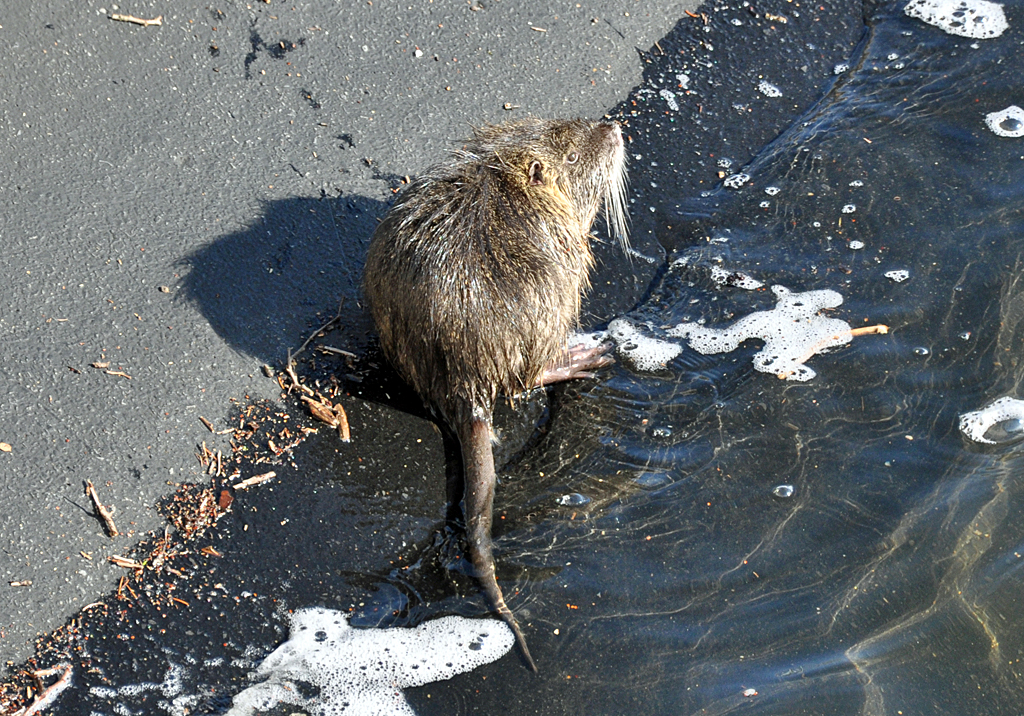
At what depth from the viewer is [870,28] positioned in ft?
17.1

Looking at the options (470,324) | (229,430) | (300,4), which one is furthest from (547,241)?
(300,4)

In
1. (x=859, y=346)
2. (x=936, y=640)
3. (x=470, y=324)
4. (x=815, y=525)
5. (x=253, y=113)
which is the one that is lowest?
(x=936, y=640)

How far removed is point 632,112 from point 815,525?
7.65 ft

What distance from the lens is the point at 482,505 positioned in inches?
122

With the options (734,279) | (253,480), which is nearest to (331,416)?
(253,480)

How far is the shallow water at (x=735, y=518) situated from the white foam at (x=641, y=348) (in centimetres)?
4

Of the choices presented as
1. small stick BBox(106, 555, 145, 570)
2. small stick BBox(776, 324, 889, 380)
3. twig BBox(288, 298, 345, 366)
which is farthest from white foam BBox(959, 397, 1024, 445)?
small stick BBox(106, 555, 145, 570)

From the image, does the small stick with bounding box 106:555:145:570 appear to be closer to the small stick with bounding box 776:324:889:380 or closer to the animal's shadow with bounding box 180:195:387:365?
the animal's shadow with bounding box 180:195:387:365

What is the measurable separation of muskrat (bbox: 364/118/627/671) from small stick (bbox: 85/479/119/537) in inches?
41.6

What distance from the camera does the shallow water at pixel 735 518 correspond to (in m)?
2.88

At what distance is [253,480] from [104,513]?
47 centimetres

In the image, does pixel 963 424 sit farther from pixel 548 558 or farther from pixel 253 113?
pixel 253 113

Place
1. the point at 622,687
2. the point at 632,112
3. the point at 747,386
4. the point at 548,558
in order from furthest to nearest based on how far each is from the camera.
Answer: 1. the point at 632,112
2. the point at 747,386
3. the point at 548,558
4. the point at 622,687

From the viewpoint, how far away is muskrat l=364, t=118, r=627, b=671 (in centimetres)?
317
